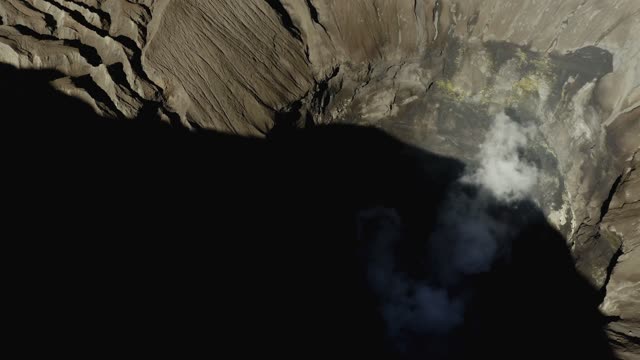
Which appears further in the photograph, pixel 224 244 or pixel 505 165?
pixel 505 165

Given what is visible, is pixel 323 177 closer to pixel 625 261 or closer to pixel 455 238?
pixel 455 238

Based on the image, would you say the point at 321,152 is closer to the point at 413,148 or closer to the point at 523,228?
the point at 413,148

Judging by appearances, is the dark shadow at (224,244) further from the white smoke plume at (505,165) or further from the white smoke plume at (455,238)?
the white smoke plume at (505,165)

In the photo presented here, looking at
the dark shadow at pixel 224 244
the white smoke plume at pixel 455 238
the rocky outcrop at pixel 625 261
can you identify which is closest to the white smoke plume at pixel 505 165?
the white smoke plume at pixel 455 238

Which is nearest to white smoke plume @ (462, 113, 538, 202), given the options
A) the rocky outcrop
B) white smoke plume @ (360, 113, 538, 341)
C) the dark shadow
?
white smoke plume @ (360, 113, 538, 341)

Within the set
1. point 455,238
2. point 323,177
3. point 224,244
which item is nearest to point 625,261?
point 455,238

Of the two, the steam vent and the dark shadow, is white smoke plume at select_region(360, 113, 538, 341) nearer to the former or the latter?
the steam vent
